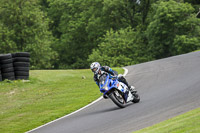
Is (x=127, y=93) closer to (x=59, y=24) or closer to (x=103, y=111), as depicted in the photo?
(x=103, y=111)

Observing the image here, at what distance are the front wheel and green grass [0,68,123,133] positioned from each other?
266 centimetres

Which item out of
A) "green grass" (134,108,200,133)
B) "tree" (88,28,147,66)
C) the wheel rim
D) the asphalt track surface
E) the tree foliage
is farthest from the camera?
"tree" (88,28,147,66)

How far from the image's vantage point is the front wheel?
12.2 meters

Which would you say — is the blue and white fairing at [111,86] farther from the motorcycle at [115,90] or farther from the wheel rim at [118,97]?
the wheel rim at [118,97]

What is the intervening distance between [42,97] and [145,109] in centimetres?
802

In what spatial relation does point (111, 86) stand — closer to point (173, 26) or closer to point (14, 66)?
point (14, 66)

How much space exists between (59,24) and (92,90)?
44.8 meters

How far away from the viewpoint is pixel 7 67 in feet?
68.1

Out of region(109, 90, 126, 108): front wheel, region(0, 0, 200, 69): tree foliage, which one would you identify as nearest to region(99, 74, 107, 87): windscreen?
region(109, 90, 126, 108): front wheel

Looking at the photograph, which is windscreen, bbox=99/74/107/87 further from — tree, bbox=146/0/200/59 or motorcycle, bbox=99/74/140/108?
tree, bbox=146/0/200/59

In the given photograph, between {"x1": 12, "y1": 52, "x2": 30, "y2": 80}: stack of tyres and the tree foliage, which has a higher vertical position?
{"x1": 12, "y1": 52, "x2": 30, "y2": 80}: stack of tyres

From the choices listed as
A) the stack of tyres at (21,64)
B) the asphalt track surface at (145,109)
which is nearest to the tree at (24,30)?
the stack of tyres at (21,64)

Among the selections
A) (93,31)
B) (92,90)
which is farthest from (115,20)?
(92,90)

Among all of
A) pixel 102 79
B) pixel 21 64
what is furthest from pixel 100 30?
pixel 102 79
